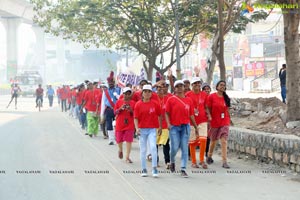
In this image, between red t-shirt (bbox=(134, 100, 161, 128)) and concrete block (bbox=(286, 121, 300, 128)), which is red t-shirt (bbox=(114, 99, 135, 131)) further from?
concrete block (bbox=(286, 121, 300, 128))

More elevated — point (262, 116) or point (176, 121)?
point (176, 121)

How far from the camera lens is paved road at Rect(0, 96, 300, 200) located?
7902 mm

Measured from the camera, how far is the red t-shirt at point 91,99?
17.5 meters

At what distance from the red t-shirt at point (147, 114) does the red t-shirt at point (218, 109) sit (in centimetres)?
135

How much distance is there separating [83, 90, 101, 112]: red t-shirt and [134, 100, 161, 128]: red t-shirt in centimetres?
772

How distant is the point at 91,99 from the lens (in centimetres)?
1767

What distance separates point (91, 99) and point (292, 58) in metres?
7.55

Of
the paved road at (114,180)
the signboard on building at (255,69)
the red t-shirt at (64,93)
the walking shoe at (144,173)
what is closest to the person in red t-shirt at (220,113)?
the paved road at (114,180)

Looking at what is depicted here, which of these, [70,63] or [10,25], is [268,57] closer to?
[10,25]

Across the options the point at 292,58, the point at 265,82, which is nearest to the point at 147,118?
the point at 292,58

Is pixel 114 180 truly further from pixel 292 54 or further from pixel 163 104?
pixel 292 54

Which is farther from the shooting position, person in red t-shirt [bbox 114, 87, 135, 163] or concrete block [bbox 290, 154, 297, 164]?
person in red t-shirt [bbox 114, 87, 135, 163]

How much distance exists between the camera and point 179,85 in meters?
9.66

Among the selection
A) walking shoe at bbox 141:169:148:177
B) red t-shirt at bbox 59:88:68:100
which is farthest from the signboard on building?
walking shoe at bbox 141:169:148:177
